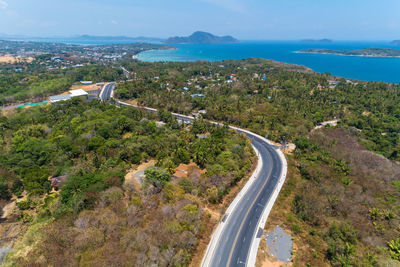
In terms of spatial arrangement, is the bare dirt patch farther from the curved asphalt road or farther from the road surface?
the curved asphalt road

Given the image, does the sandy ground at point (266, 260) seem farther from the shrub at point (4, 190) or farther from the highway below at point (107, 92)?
the highway below at point (107, 92)

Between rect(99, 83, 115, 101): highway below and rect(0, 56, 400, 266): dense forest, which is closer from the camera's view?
rect(0, 56, 400, 266): dense forest

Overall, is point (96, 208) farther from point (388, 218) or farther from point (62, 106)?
point (62, 106)

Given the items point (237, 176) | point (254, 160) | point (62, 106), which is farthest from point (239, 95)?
point (62, 106)

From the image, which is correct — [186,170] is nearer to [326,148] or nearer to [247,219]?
[247,219]

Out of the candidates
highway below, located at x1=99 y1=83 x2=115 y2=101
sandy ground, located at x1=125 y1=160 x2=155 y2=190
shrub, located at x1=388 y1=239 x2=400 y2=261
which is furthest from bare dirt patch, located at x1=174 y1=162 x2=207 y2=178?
highway below, located at x1=99 y1=83 x2=115 y2=101

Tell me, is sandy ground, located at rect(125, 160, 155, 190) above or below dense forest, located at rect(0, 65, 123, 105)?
below
